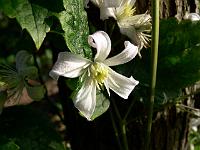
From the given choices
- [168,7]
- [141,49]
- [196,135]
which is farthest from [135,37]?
[196,135]

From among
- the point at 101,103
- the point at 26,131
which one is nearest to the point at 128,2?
the point at 101,103

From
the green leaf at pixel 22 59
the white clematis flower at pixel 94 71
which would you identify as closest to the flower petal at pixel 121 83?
the white clematis flower at pixel 94 71

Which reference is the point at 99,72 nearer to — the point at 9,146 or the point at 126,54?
the point at 126,54

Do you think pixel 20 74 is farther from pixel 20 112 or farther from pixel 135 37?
pixel 135 37

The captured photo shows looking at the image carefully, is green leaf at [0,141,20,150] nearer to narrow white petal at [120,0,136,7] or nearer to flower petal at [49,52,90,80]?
flower petal at [49,52,90,80]

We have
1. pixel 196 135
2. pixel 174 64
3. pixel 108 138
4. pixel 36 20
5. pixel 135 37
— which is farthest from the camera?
pixel 196 135

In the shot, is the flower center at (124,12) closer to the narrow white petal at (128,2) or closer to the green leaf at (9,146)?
the narrow white petal at (128,2)
